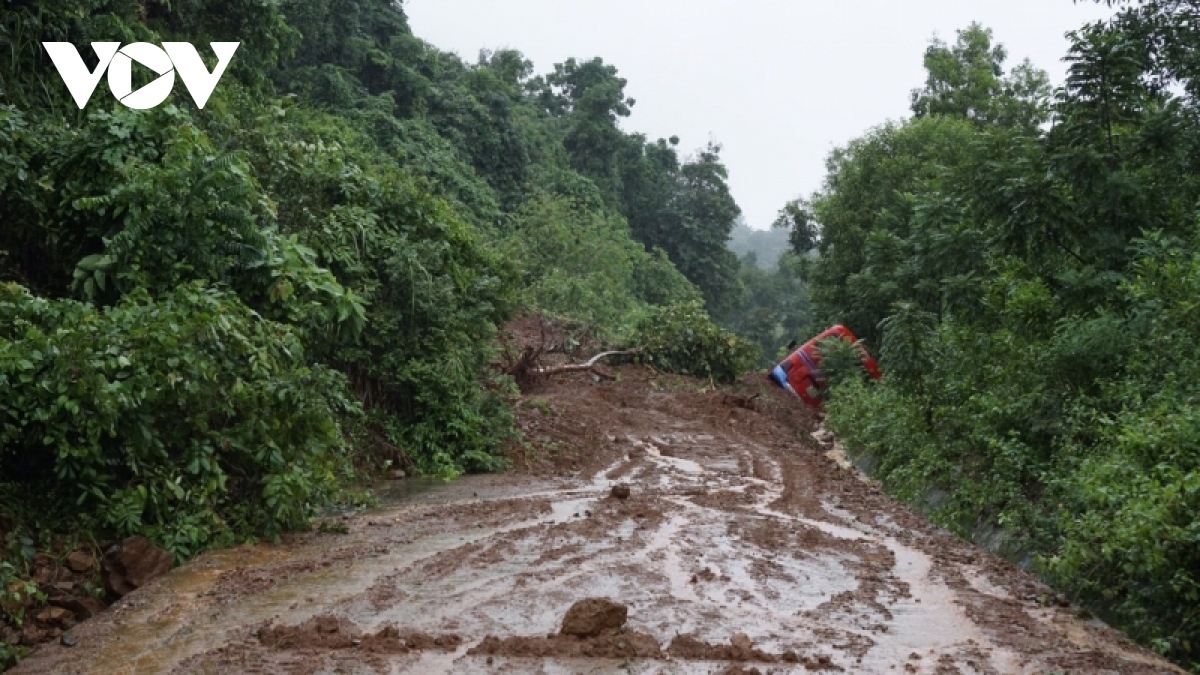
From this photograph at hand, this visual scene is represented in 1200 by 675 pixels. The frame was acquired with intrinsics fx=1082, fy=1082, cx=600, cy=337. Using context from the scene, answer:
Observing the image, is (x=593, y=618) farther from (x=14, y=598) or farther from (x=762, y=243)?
(x=762, y=243)

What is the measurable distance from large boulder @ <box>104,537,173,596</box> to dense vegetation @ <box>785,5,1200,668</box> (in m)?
6.05

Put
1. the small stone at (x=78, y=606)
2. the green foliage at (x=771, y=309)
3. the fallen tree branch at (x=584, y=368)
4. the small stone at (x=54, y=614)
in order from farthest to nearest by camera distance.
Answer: the green foliage at (x=771, y=309)
the fallen tree branch at (x=584, y=368)
the small stone at (x=78, y=606)
the small stone at (x=54, y=614)

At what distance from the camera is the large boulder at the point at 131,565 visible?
23.6 ft

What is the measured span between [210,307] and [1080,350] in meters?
7.36

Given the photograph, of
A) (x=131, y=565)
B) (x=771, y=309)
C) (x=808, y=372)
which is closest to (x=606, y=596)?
(x=131, y=565)

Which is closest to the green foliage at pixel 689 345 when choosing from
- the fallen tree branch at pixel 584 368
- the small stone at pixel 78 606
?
the fallen tree branch at pixel 584 368

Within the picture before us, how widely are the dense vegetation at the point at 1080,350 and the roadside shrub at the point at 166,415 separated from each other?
5.90 m

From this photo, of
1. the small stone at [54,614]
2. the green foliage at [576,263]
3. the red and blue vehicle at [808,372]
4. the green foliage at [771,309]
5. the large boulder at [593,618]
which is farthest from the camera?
the green foliage at [771,309]

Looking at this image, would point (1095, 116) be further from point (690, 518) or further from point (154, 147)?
point (154, 147)

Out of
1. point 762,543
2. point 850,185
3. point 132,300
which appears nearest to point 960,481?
point 762,543

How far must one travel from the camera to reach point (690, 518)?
1016 cm

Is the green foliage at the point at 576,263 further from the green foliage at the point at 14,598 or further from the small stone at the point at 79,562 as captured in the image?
the green foliage at the point at 14,598

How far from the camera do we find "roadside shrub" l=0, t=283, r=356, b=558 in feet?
23.2

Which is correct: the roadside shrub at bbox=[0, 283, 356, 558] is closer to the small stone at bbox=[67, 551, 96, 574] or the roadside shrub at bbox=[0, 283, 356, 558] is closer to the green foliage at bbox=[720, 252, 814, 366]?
the small stone at bbox=[67, 551, 96, 574]
